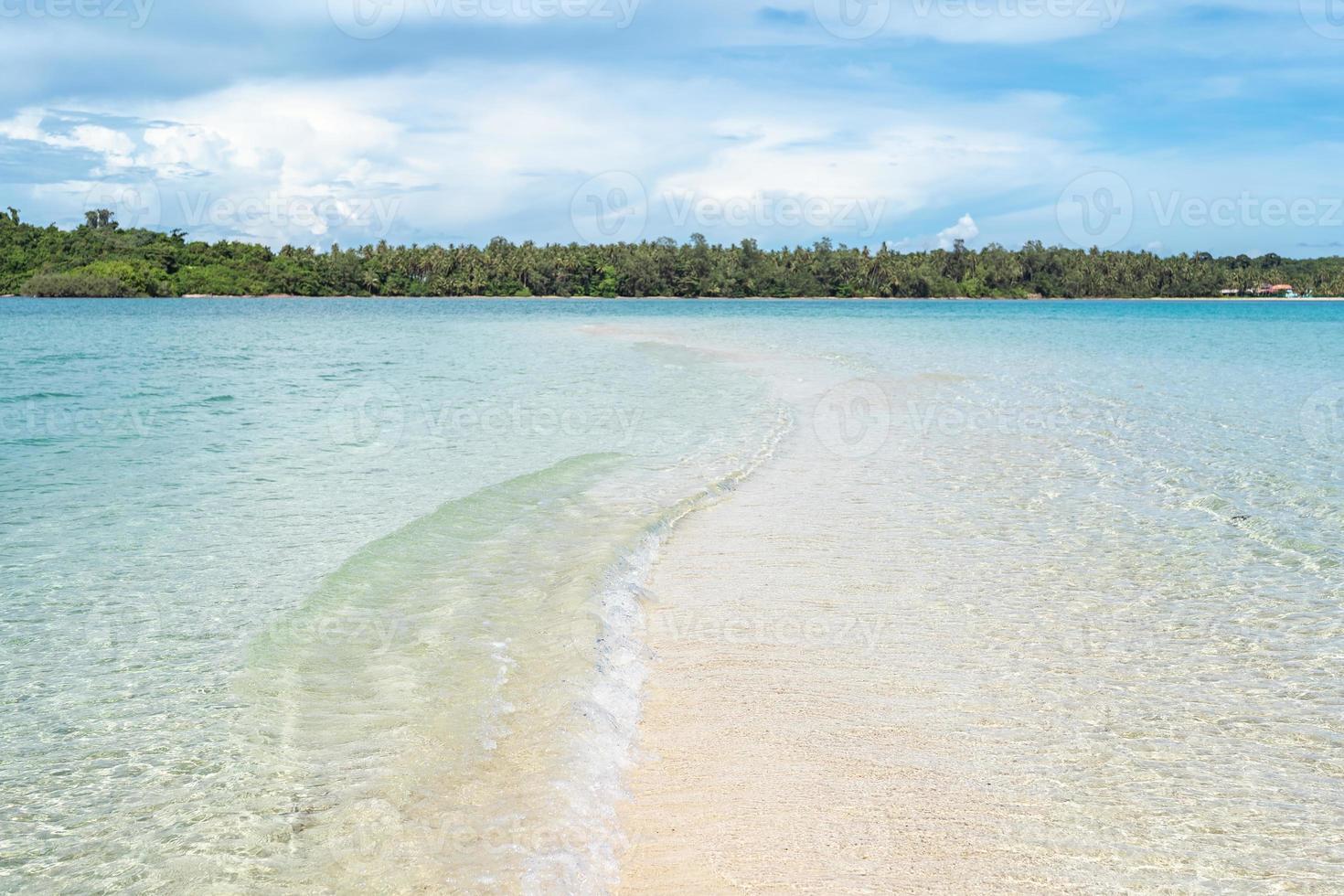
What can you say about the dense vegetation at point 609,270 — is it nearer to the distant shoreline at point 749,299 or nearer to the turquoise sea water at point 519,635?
the distant shoreline at point 749,299

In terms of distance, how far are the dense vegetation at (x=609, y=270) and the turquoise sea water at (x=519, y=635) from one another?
4436 inches

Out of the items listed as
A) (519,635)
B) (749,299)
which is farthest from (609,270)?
(519,635)

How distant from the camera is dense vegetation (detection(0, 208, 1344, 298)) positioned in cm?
11719

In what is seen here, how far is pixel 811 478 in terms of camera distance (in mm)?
10539

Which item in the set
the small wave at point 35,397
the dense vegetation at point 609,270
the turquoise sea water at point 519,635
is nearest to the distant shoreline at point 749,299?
the dense vegetation at point 609,270

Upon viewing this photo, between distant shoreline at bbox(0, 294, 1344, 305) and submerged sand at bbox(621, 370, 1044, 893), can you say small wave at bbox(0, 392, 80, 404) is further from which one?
distant shoreline at bbox(0, 294, 1344, 305)

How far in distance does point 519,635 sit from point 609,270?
452ft

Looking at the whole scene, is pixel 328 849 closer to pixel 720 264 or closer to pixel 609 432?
pixel 609 432

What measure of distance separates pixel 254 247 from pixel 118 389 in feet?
421

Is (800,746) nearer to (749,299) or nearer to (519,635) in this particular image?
(519,635)

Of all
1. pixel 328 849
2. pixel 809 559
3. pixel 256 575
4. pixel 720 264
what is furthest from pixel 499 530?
pixel 720 264

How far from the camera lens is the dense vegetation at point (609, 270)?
117188mm

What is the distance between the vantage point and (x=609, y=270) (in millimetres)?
140625

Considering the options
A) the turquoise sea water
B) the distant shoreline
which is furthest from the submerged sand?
the distant shoreline
